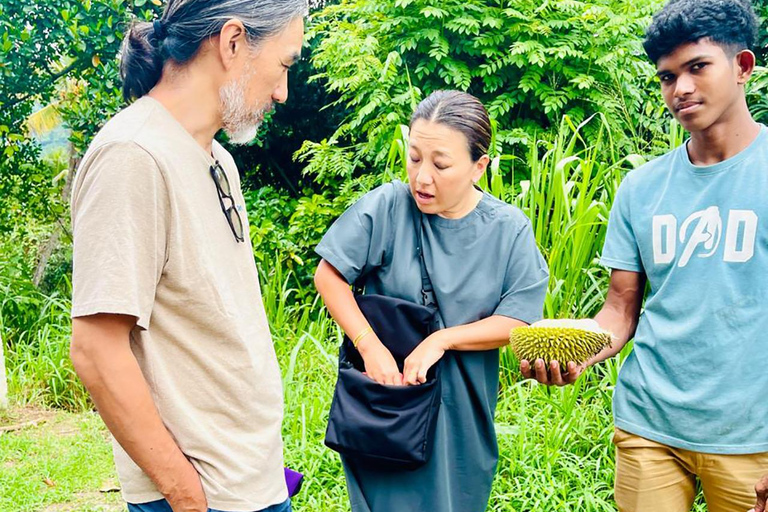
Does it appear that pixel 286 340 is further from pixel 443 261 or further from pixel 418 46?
pixel 443 261

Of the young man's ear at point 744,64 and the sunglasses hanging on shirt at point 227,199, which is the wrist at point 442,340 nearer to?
the sunglasses hanging on shirt at point 227,199

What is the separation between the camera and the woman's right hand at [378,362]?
2.24 meters

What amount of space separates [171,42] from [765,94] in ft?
15.2

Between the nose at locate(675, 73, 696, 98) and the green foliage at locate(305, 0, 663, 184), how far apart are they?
3111 millimetres

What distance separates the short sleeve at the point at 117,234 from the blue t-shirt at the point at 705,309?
1.39m

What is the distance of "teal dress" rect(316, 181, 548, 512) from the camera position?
229 cm

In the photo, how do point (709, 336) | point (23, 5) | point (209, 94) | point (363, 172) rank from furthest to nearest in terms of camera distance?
point (363, 172)
point (23, 5)
point (709, 336)
point (209, 94)

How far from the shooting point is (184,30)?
1625 millimetres

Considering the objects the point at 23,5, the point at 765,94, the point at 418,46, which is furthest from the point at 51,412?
the point at 765,94

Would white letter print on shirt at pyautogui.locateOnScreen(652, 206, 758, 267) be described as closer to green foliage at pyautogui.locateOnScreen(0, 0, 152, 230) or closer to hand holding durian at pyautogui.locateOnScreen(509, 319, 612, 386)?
hand holding durian at pyautogui.locateOnScreen(509, 319, 612, 386)

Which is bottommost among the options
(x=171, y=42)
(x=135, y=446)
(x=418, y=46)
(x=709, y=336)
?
(x=135, y=446)

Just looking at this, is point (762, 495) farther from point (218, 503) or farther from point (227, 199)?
point (227, 199)

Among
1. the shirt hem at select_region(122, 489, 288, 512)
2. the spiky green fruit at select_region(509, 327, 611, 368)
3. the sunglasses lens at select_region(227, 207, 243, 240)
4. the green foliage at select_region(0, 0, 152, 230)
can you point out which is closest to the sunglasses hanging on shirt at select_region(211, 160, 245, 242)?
the sunglasses lens at select_region(227, 207, 243, 240)

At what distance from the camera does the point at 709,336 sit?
2004mm
